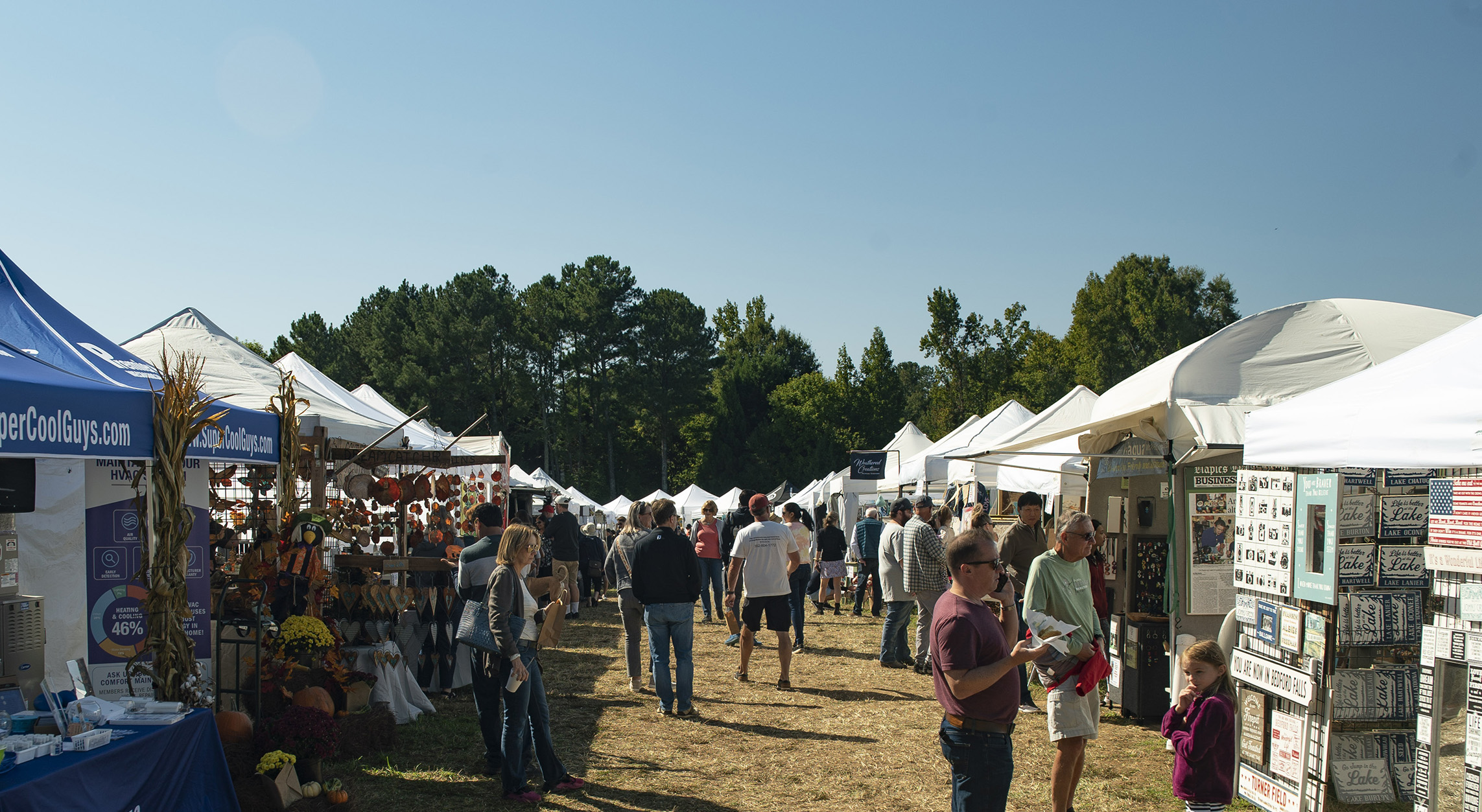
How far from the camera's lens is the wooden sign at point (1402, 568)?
4562 mm

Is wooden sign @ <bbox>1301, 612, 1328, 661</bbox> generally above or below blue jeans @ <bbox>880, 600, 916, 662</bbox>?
above

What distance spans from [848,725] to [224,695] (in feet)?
14.2

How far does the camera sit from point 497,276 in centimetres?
5125

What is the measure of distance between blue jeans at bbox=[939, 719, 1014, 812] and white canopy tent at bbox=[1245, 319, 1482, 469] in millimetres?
1848

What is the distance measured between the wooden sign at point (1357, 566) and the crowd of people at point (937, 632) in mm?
1160

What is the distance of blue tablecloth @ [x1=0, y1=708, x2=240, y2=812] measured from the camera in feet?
10.0

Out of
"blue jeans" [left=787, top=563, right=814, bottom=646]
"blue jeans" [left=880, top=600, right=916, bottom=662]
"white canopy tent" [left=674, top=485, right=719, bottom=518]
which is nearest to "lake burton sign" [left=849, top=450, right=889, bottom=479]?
"blue jeans" [left=787, top=563, right=814, bottom=646]

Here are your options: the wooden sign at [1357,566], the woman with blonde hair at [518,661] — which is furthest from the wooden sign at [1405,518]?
the woman with blonde hair at [518,661]

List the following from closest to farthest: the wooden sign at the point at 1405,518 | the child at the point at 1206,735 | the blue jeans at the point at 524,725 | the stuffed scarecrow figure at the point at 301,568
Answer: the child at the point at 1206,735 → the wooden sign at the point at 1405,518 → the blue jeans at the point at 524,725 → the stuffed scarecrow figure at the point at 301,568

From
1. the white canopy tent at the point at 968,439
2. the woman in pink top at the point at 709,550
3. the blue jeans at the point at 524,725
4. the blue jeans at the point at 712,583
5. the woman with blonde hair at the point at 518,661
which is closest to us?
the woman with blonde hair at the point at 518,661

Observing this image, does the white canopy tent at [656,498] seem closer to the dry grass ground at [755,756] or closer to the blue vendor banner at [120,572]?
the dry grass ground at [755,756]

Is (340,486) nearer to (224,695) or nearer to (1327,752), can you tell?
(224,695)

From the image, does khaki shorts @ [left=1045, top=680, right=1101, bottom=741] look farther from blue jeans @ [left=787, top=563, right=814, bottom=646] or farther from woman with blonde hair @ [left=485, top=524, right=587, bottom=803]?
blue jeans @ [left=787, top=563, right=814, bottom=646]

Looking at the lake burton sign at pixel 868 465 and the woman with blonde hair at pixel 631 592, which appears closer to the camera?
the woman with blonde hair at pixel 631 592
